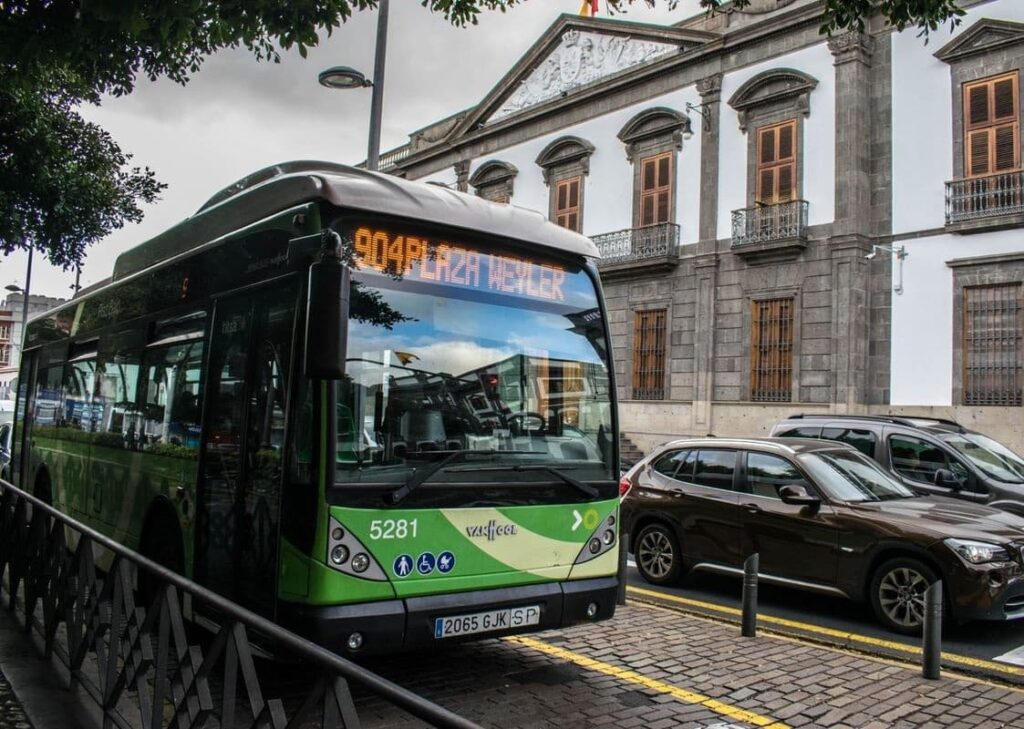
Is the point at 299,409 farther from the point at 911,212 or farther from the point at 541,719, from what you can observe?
the point at 911,212

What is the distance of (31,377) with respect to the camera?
1066 cm

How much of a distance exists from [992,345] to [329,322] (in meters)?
18.2

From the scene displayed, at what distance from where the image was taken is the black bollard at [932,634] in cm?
591

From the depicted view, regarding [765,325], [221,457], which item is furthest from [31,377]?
Result: [765,325]

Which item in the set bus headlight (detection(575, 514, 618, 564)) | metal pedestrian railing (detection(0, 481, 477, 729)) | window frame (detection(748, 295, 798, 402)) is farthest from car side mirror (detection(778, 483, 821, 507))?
window frame (detection(748, 295, 798, 402))

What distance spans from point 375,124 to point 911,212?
1423 cm

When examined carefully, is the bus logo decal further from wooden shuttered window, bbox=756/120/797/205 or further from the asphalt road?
wooden shuttered window, bbox=756/120/797/205

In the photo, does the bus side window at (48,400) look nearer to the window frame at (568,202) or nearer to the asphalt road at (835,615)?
the asphalt road at (835,615)

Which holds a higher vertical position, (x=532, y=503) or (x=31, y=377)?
(x=31, y=377)

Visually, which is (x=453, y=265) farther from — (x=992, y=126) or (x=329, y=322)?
(x=992, y=126)

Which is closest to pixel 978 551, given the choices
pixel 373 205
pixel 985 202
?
pixel 373 205

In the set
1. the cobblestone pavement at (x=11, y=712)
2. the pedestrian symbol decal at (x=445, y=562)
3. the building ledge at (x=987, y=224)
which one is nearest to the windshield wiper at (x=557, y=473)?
the pedestrian symbol decal at (x=445, y=562)

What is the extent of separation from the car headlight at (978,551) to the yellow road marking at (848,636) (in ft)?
2.58

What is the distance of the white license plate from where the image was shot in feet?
15.6
